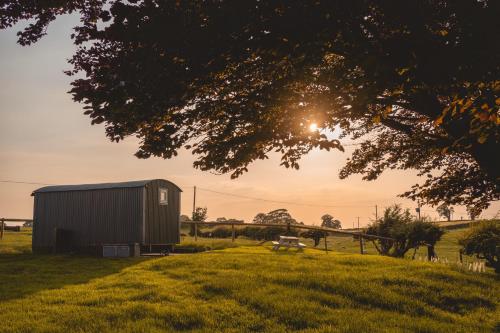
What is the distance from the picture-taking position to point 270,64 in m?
7.00

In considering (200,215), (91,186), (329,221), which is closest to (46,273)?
(91,186)

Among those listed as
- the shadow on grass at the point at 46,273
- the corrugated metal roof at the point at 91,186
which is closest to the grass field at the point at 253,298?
the shadow on grass at the point at 46,273

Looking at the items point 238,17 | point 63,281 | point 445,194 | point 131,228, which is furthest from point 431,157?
point 131,228

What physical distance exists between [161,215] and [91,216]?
4034mm

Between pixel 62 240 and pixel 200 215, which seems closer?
pixel 62 240

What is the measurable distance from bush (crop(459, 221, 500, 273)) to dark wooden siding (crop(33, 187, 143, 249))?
54.7 ft

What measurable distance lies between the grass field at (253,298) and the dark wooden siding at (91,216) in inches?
317

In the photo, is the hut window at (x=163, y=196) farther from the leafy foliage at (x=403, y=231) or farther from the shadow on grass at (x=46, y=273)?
the leafy foliage at (x=403, y=231)

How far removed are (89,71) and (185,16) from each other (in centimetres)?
213

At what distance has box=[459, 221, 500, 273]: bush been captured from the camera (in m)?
19.3

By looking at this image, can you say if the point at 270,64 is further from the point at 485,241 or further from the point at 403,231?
the point at 403,231

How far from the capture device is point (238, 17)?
534 cm

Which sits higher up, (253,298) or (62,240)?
(62,240)

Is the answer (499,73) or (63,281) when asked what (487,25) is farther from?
(63,281)
